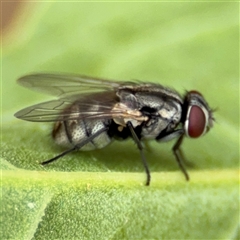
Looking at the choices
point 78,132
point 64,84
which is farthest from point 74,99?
point 64,84

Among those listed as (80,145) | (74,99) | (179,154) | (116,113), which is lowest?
(179,154)

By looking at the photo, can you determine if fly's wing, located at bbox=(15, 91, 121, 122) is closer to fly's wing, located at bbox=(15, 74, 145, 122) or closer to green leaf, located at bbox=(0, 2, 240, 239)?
fly's wing, located at bbox=(15, 74, 145, 122)

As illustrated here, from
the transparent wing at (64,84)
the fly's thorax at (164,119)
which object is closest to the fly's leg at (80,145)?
the fly's thorax at (164,119)

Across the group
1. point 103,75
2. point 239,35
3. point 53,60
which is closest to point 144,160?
point 103,75

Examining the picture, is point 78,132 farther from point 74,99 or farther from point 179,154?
point 179,154

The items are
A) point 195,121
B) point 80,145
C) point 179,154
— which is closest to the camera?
point 80,145

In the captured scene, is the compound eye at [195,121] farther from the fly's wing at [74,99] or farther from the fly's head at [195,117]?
the fly's wing at [74,99]

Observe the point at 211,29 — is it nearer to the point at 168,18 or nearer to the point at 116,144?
the point at 168,18
